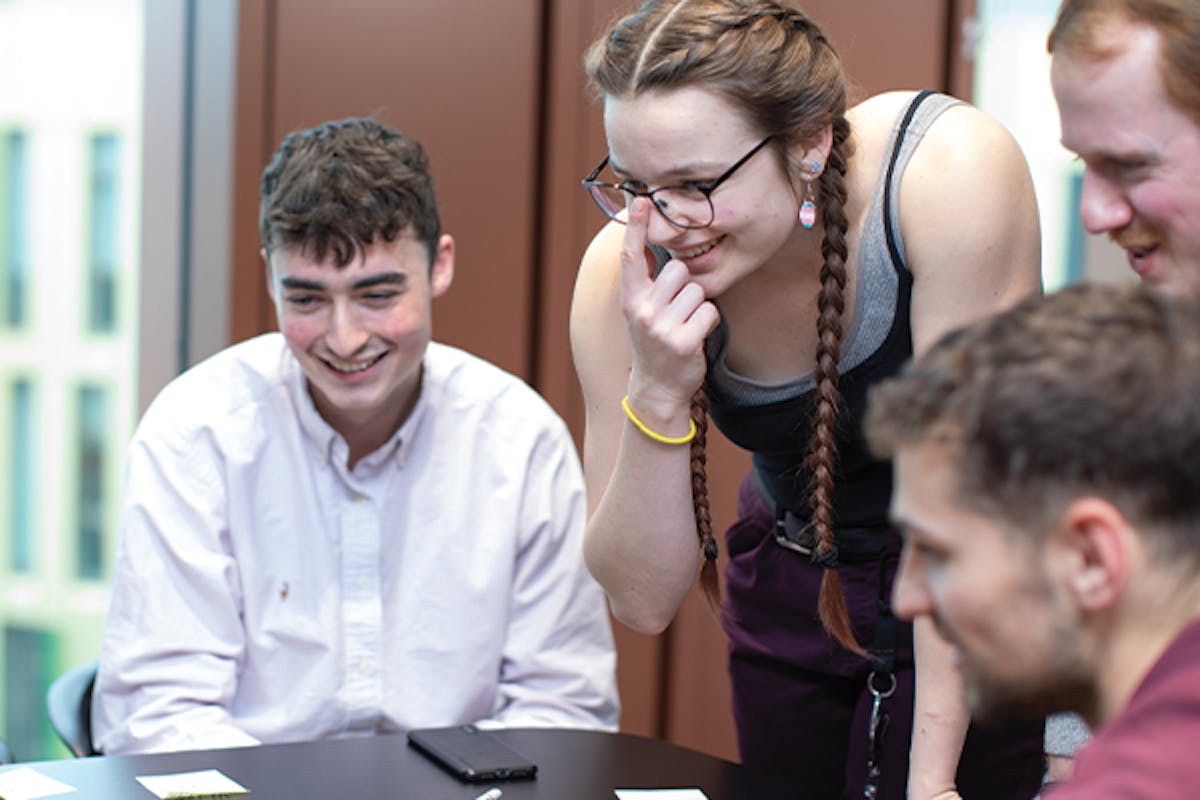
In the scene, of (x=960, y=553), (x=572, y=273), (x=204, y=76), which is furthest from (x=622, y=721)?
(x=960, y=553)

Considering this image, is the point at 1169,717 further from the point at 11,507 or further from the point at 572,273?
the point at 11,507

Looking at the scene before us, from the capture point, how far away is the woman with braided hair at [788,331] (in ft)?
5.54

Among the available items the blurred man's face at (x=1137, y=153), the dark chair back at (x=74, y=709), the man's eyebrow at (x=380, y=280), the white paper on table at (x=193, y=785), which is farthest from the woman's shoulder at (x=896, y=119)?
the dark chair back at (x=74, y=709)

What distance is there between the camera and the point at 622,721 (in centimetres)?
330

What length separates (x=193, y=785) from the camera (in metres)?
1.58

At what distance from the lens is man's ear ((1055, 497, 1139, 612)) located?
93cm

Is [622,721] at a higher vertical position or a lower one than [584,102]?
lower

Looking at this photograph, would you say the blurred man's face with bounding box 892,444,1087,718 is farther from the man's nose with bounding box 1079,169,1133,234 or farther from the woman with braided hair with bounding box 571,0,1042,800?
the woman with braided hair with bounding box 571,0,1042,800

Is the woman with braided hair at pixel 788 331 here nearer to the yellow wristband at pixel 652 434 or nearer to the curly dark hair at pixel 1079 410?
the yellow wristband at pixel 652 434

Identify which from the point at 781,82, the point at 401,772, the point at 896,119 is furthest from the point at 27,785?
the point at 896,119

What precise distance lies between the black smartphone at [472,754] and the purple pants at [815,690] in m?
0.38

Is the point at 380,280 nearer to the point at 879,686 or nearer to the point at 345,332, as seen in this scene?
the point at 345,332

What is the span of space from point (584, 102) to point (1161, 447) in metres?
2.38

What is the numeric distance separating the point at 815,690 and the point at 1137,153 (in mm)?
867
